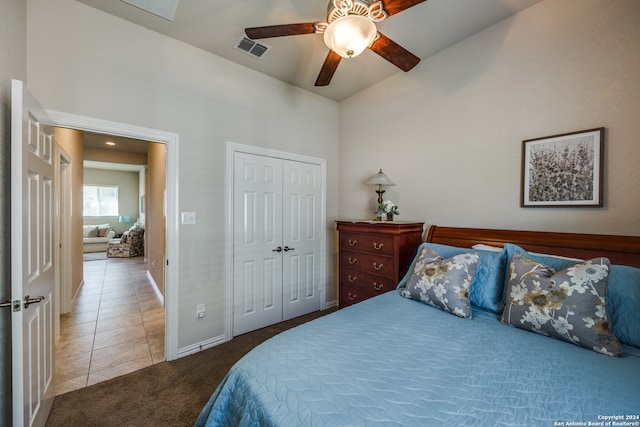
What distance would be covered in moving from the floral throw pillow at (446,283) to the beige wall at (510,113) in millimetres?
743

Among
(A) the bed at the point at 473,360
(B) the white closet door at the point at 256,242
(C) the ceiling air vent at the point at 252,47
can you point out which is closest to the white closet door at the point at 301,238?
(B) the white closet door at the point at 256,242

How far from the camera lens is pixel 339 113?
146 inches

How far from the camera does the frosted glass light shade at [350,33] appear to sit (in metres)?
1.45

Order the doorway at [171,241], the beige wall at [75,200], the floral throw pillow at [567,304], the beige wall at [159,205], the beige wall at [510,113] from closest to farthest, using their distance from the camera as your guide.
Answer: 1. the floral throw pillow at [567,304]
2. the beige wall at [510,113]
3. the doorway at [171,241]
4. the beige wall at [75,200]
5. the beige wall at [159,205]

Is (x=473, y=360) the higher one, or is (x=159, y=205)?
(x=159, y=205)

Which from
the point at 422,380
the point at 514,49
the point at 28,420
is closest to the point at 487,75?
the point at 514,49

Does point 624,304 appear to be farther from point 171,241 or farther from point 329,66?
point 171,241

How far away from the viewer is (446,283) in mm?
1603

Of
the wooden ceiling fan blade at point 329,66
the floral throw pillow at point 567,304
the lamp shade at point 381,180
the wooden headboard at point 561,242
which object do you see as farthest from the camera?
the lamp shade at point 381,180

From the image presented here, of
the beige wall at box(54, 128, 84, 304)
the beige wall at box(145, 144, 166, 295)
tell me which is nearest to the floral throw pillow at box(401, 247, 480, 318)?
the beige wall at box(145, 144, 166, 295)

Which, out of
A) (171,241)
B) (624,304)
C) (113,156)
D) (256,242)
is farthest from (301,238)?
(113,156)

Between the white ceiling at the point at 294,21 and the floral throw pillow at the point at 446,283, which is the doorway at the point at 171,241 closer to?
the white ceiling at the point at 294,21

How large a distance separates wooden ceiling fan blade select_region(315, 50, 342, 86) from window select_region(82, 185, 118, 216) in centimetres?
1034

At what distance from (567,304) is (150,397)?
2.70 meters
